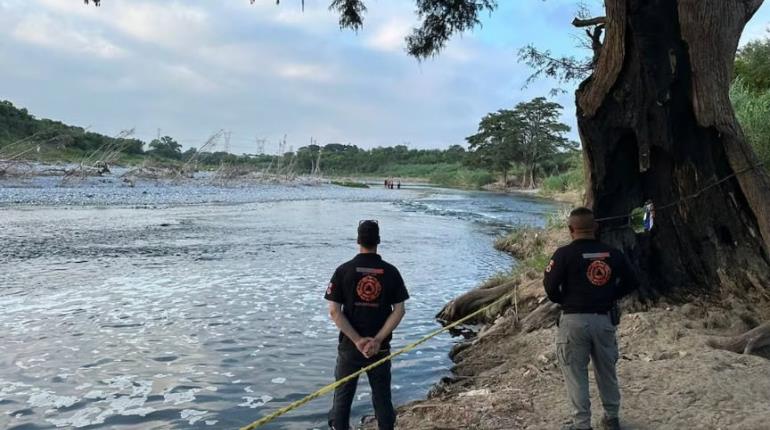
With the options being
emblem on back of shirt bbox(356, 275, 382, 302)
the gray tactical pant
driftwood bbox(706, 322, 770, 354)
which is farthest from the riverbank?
emblem on back of shirt bbox(356, 275, 382, 302)

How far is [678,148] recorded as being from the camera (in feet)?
27.0

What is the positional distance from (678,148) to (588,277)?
4.07 meters

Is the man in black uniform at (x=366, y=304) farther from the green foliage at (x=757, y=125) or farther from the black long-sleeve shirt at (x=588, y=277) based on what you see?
the green foliage at (x=757, y=125)

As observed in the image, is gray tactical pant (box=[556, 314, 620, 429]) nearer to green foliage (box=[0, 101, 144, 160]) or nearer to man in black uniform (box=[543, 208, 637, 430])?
man in black uniform (box=[543, 208, 637, 430])

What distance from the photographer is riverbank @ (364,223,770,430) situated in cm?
547

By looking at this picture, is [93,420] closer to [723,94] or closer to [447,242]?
[723,94]

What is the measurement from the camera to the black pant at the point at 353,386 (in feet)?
16.1

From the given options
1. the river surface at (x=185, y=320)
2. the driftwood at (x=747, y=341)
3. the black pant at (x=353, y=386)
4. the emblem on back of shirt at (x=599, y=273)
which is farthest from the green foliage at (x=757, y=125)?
the black pant at (x=353, y=386)

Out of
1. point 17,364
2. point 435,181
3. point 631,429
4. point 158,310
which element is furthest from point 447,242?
point 435,181

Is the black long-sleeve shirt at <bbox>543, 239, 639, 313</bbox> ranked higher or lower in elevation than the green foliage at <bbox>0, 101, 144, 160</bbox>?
lower

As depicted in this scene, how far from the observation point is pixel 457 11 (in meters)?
10.6

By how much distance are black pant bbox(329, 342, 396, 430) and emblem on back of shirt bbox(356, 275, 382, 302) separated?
43cm

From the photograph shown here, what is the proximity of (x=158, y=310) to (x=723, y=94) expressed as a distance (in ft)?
32.9

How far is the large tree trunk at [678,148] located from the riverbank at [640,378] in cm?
62
